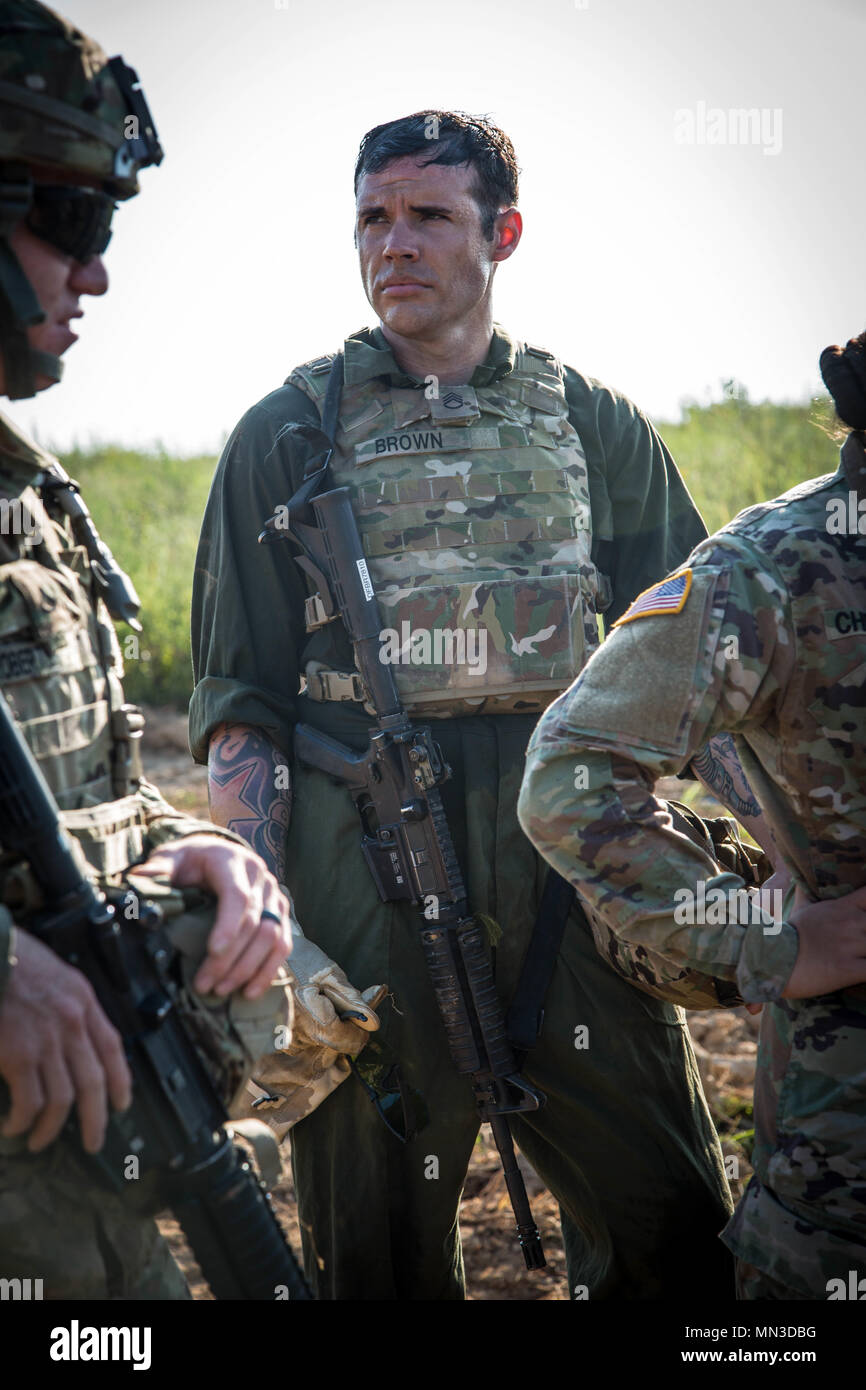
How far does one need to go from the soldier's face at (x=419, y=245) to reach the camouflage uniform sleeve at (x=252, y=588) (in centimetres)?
33

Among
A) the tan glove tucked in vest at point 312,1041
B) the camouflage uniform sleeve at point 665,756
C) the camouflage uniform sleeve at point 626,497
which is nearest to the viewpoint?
the camouflage uniform sleeve at point 665,756

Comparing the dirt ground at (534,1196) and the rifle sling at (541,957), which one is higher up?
the rifle sling at (541,957)

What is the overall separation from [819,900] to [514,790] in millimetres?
907

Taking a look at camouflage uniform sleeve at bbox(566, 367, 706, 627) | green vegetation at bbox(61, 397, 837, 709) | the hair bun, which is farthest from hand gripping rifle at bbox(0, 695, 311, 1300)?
green vegetation at bbox(61, 397, 837, 709)

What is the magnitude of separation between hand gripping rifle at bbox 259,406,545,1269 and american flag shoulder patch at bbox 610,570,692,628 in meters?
0.86

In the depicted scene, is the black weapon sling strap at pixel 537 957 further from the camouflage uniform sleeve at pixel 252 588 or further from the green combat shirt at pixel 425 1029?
the camouflage uniform sleeve at pixel 252 588

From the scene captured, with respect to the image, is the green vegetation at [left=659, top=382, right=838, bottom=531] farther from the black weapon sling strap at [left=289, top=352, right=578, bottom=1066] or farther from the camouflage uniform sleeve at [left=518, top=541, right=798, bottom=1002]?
the camouflage uniform sleeve at [left=518, top=541, right=798, bottom=1002]

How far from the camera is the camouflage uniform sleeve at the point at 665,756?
6.01 feet

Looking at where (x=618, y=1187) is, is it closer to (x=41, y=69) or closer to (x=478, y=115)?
(x=41, y=69)

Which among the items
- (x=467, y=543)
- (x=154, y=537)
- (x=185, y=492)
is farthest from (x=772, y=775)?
(x=185, y=492)

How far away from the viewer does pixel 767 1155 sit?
A: 1.95 m

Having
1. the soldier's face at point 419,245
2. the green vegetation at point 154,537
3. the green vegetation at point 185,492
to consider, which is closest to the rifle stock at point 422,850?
the soldier's face at point 419,245

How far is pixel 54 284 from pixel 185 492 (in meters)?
11.3

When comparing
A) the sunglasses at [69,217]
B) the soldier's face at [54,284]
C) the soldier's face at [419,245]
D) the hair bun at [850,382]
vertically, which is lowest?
the hair bun at [850,382]
